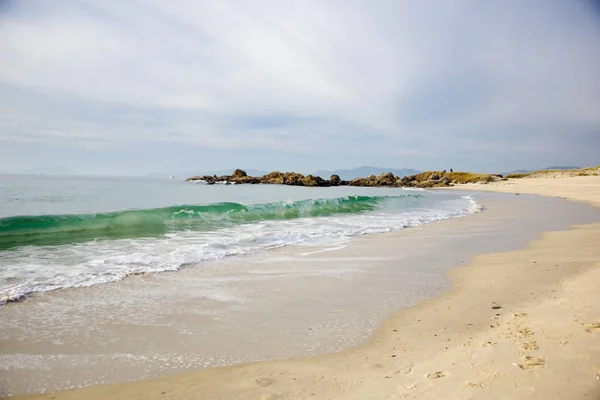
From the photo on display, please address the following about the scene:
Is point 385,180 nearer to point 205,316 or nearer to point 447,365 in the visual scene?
point 205,316

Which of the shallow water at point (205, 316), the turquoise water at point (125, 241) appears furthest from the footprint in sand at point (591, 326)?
the turquoise water at point (125, 241)

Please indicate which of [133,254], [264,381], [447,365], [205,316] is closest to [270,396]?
[264,381]

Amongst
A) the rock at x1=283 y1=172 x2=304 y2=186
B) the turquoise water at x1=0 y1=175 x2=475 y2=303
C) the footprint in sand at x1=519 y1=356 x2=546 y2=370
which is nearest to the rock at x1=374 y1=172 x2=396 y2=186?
the rock at x1=283 y1=172 x2=304 y2=186

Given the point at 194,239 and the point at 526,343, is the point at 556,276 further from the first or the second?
the point at 194,239

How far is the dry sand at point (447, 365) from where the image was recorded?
2.68 metres

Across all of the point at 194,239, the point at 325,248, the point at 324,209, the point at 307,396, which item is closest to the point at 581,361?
the point at 307,396

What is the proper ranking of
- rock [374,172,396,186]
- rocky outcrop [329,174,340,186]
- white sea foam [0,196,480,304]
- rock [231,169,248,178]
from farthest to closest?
rock [231,169,248,178] → rocky outcrop [329,174,340,186] → rock [374,172,396,186] → white sea foam [0,196,480,304]

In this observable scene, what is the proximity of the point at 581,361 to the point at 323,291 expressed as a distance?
326 centimetres

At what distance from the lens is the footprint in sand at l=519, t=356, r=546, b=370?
2.88 m

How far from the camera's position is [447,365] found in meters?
3.05

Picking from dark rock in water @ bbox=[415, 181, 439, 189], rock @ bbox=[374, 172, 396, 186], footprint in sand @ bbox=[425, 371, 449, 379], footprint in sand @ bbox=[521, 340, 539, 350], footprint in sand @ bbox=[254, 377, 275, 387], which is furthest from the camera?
rock @ bbox=[374, 172, 396, 186]

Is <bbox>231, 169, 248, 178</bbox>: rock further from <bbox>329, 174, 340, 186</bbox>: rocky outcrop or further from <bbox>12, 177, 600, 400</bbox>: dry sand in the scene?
<bbox>12, 177, 600, 400</bbox>: dry sand

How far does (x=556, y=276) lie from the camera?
238 inches

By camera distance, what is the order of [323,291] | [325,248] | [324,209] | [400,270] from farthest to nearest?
[324,209], [325,248], [400,270], [323,291]
